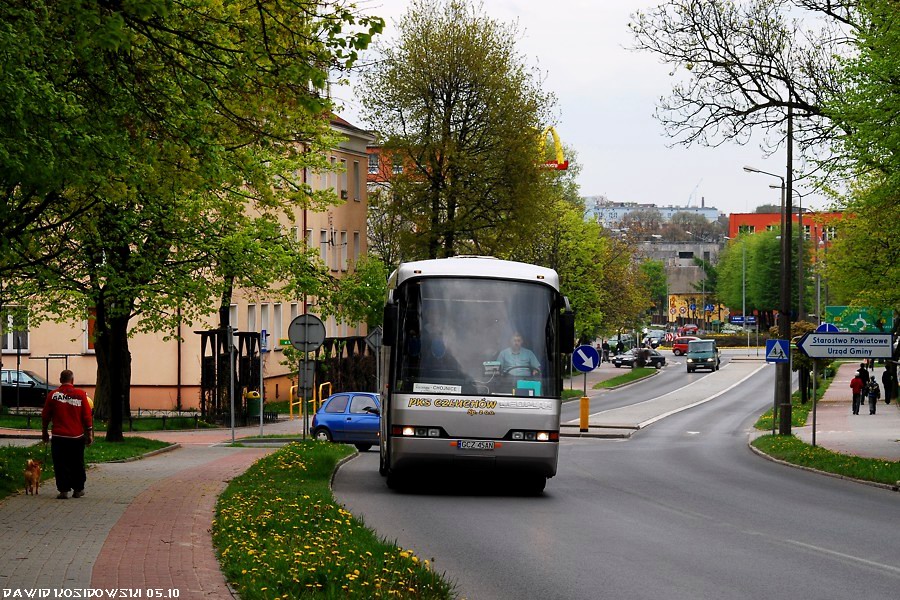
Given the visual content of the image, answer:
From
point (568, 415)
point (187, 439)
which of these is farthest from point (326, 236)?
point (187, 439)

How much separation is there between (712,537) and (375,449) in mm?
22124

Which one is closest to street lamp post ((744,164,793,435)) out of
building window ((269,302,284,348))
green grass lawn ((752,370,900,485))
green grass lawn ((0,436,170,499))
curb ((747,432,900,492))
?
green grass lawn ((752,370,900,485))

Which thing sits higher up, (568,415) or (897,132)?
(897,132)

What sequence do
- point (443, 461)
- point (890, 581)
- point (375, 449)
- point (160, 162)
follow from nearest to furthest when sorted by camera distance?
point (890, 581), point (160, 162), point (443, 461), point (375, 449)

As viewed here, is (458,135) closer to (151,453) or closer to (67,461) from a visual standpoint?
(151,453)

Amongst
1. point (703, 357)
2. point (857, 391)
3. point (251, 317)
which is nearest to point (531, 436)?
point (857, 391)

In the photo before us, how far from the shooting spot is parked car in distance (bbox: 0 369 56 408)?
4894 cm

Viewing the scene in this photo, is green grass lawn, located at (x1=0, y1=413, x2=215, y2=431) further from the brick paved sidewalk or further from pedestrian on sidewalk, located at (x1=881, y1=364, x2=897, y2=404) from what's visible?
pedestrian on sidewalk, located at (x1=881, y1=364, x2=897, y2=404)

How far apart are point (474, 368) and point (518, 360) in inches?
24.6

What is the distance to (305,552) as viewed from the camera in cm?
1111

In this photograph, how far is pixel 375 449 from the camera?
117 feet

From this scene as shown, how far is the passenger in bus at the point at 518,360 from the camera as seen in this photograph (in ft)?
60.6

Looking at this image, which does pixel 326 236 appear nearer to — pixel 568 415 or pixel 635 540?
pixel 568 415

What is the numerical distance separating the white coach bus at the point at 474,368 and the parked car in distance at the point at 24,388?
109 ft
